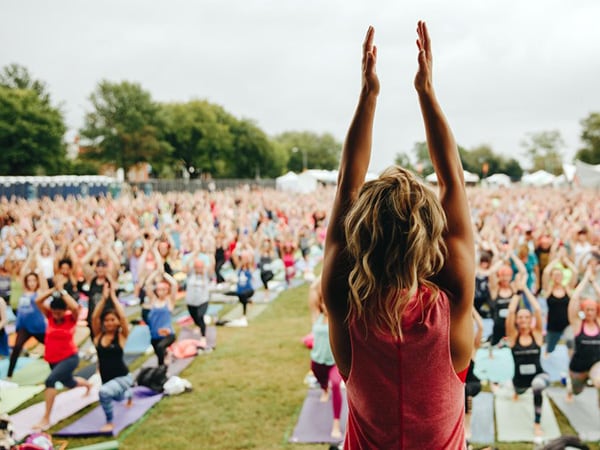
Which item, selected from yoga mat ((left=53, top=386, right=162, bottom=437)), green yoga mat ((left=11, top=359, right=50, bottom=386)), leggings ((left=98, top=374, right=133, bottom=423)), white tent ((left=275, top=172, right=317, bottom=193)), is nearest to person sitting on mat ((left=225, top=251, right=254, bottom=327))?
yoga mat ((left=53, top=386, right=162, bottom=437))

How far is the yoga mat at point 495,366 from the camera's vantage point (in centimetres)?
729

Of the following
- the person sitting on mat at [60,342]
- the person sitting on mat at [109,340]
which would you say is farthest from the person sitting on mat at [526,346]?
the person sitting on mat at [60,342]

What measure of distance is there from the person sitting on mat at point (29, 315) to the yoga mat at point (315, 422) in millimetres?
4289

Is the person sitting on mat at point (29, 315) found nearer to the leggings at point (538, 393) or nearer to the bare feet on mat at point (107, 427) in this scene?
the bare feet on mat at point (107, 427)

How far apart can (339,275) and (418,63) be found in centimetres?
66

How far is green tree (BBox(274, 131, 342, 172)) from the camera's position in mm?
105000

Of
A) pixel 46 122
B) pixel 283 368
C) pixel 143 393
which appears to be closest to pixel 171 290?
pixel 143 393

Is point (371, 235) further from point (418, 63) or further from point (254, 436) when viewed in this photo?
point (254, 436)

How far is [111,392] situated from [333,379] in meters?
2.78

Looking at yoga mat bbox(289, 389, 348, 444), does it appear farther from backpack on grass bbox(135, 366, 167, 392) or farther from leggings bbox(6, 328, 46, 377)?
leggings bbox(6, 328, 46, 377)

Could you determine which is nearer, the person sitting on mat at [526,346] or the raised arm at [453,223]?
the raised arm at [453,223]

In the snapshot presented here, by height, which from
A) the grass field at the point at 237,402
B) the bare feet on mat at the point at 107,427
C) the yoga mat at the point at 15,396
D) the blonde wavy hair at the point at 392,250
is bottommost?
the grass field at the point at 237,402

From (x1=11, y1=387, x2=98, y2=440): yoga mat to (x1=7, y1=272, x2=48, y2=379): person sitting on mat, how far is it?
1.03 m

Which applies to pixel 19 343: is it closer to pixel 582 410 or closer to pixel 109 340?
pixel 109 340
